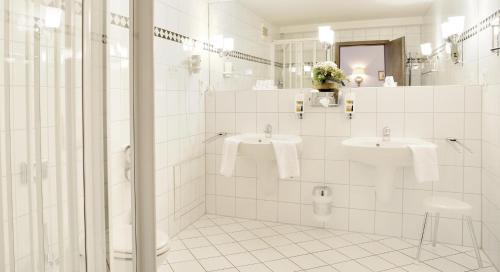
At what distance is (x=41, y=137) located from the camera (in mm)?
506

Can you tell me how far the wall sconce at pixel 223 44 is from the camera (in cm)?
373

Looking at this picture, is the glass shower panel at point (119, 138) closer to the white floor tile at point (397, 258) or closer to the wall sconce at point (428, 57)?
the white floor tile at point (397, 258)

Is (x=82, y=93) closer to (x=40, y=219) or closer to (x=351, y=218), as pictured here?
(x=40, y=219)

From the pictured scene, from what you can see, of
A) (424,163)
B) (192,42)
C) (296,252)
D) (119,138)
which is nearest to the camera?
(119,138)

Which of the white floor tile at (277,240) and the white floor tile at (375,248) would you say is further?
the white floor tile at (277,240)

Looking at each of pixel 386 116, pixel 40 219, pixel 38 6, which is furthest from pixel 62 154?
pixel 386 116

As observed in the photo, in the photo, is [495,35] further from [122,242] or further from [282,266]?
[122,242]

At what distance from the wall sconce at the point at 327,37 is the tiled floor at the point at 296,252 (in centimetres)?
161

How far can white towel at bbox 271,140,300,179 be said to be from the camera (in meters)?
2.91

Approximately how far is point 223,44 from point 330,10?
3.52 ft

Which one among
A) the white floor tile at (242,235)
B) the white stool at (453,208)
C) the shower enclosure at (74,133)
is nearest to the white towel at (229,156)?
the white floor tile at (242,235)

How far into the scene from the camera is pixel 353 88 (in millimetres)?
3209

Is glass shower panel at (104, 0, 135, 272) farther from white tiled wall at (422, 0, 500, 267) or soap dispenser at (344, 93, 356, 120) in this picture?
soap dispenser at (344, 93, 356, 120)

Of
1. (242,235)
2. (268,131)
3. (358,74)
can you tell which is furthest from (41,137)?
(358,74)
